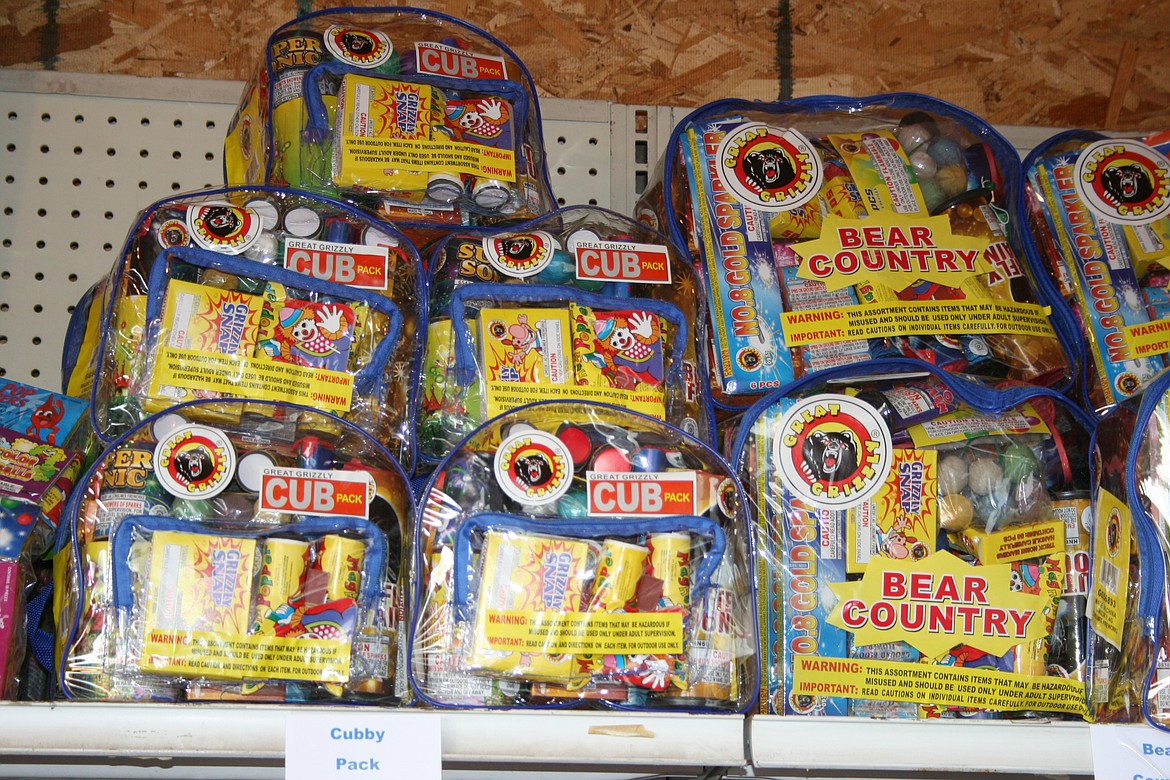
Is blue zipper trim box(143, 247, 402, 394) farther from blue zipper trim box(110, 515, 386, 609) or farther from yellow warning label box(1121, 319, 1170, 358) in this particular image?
yellow warning label box(1121, 319, 1170, 358)

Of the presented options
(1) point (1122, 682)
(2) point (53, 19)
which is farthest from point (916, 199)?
(2) point (53, 19)

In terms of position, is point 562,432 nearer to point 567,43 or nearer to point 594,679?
point 594,679

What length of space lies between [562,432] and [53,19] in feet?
4.34

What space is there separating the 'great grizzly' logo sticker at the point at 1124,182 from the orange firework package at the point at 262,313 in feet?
3.27

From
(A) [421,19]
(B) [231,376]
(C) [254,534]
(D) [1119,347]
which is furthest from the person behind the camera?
(A) [421,19]

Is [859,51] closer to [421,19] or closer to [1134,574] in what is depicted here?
[421,19]

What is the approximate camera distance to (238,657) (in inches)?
44.7

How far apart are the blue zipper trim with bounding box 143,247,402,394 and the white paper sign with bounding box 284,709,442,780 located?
0.45 m

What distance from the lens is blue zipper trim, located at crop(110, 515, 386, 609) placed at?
115 centimetres

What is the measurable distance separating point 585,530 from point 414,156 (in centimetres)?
62

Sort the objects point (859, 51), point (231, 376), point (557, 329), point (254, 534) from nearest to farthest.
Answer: point (254, 534), point (231, 376), point (557, 329), point (859, 51)

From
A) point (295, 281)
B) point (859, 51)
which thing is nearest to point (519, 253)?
point (295, 281)

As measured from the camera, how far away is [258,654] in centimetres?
114

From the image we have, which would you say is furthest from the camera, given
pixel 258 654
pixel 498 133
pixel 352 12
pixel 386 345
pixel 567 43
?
pixel 567 43
